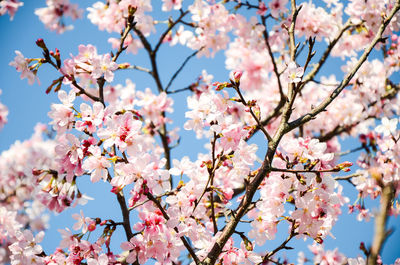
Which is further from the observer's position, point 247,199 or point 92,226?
point 92,226

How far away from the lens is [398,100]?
5.68 m

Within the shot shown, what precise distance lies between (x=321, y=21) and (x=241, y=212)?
3412 millimetres

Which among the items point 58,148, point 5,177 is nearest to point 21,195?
point 5,177

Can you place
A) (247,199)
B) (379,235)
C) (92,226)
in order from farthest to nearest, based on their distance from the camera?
(92,226) → (247,199) → (379,235)

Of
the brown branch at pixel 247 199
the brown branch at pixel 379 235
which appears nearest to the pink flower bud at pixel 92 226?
the brown branch at pixel 247 199

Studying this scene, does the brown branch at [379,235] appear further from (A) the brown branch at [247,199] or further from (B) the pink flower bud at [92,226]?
(B) the pink flower bud at [92,226]

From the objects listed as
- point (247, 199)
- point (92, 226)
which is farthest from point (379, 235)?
point (92, 226)

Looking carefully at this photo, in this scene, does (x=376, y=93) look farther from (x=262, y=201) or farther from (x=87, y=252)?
(x=87, y=252)

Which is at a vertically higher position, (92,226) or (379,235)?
(92,226)

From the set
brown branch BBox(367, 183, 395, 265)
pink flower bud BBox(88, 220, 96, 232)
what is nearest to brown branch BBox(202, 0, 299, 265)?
pink flower bud BBox(88, 220, 96, 232)

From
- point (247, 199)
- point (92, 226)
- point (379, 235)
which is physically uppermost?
point (247, 199)

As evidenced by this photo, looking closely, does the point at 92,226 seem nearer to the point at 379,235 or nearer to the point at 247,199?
the point at 247,199

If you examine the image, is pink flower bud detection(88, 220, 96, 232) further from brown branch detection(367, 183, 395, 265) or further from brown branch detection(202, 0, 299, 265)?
brown branch detection(367, 183, 395, 265)

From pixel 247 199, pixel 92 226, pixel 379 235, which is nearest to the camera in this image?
pixel 379 235
